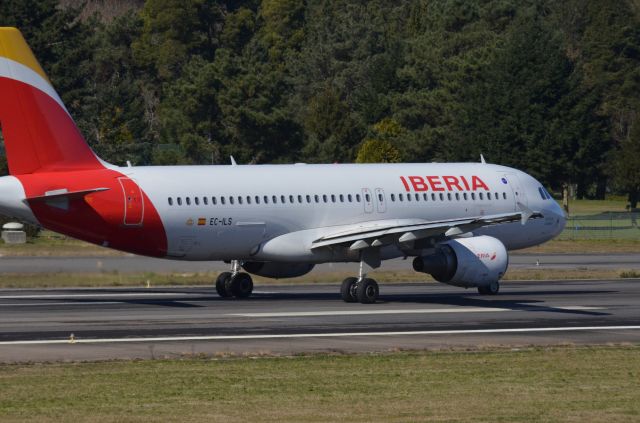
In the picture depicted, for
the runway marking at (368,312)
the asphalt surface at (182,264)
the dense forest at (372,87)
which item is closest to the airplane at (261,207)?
the runway marking at (368,312)

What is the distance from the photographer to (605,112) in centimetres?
14912

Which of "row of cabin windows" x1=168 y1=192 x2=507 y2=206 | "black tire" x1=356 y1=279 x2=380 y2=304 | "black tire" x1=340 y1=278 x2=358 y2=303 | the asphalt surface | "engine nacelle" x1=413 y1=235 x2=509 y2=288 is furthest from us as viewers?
the asphalt surface

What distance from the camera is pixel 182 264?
5347cm

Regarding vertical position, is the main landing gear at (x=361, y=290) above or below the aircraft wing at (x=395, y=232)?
below

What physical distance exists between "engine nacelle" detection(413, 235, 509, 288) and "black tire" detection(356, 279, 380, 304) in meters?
1.45

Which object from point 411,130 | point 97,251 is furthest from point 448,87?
point 97,251

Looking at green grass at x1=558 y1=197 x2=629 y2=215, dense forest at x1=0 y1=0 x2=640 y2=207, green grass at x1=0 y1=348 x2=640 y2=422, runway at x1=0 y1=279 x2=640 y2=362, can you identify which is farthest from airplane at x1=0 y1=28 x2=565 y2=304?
green grass at x1=558 y1=197 x2=629 y2=215

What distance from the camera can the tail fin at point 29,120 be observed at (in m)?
39.8

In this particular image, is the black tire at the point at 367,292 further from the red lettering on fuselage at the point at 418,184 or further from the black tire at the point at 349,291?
the red lettering on fuselage at the point at 418,184

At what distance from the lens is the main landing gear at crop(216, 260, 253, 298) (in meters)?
45.4

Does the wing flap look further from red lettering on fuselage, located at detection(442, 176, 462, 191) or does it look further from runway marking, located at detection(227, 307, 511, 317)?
red lettering on fuselage, located at detection(442, 176, 462, 191)

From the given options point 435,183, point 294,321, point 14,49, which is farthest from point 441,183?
point 14,49

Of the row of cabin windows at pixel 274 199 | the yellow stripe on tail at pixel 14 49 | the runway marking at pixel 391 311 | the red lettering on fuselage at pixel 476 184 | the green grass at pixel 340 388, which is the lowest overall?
the green grass at pixel 340 388

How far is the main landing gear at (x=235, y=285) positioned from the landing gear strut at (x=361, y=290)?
3497mm
